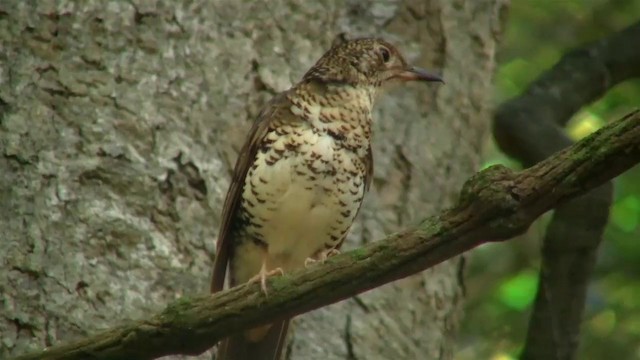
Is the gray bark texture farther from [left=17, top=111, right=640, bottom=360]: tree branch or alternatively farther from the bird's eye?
[left=17, top=111, right=640, bottom=360]: tree branch

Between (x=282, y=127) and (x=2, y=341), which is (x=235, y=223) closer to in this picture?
(x=282, y=127)

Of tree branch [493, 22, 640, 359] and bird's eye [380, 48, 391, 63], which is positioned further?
tree branch [493, 22, 640, 359]

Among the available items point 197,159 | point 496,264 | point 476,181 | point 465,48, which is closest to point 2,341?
point 197,159

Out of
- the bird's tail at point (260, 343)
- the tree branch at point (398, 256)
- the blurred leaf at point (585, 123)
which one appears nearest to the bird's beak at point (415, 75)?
the bird's tail at point (260, 343)

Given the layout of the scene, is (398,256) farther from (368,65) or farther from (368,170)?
(368,65)

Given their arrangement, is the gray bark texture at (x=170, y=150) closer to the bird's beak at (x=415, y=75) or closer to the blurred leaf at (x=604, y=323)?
the bird's beak at (x=415, y=75)

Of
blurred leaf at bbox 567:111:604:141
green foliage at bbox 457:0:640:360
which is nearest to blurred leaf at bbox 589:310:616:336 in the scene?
green foliage at bbox 457:0:640:360
